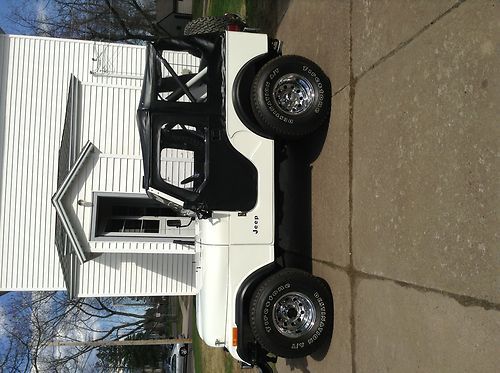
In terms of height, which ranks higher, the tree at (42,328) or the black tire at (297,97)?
the black tire at (297,97)

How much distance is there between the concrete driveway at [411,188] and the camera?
13.2 feet

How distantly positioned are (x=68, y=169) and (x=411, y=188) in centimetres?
794

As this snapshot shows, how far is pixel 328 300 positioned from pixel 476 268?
9.52 ft

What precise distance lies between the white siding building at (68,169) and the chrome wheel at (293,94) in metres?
4.73

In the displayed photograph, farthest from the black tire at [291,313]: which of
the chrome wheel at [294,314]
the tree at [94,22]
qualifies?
the tree at [94,22]

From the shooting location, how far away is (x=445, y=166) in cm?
447

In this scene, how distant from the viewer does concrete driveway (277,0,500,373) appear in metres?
4.02

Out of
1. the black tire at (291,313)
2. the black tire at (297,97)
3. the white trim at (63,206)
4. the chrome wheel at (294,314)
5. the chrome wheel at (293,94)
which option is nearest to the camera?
the black tire at (291,313)

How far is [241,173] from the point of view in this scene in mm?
6602

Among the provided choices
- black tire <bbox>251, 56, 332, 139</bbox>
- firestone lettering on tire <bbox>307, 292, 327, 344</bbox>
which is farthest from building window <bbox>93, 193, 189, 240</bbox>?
firestone lettering on tire <bbox>307, 292, 327, 344</bbox>

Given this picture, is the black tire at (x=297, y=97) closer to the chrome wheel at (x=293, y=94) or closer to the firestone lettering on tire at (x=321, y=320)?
the chrome wheel at (x=293, y=94)

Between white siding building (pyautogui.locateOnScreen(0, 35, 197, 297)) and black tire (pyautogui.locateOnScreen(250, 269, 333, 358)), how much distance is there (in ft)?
14.6

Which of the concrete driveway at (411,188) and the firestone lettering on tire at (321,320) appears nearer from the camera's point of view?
the concrete driveway at (411,188)

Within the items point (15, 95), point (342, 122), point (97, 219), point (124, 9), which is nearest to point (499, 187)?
point (342, 122)
